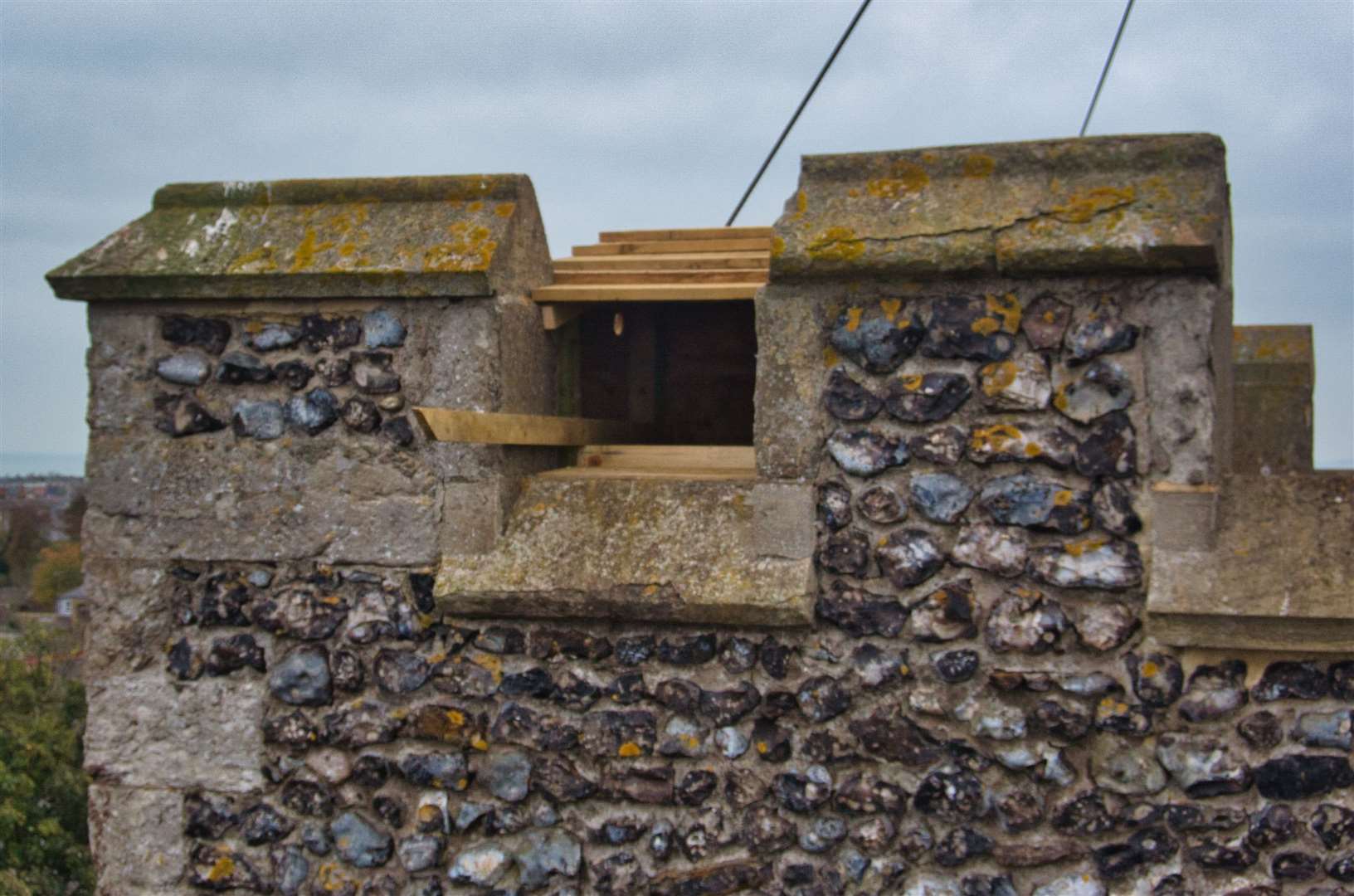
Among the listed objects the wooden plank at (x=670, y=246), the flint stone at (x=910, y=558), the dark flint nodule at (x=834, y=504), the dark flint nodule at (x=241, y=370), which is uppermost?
the wooden plank at (x=670, y=246)

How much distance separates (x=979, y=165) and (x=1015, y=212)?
0.22 metres

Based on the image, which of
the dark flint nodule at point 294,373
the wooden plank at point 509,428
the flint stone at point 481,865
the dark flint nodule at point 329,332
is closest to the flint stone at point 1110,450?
the wooden plank at point 509,428

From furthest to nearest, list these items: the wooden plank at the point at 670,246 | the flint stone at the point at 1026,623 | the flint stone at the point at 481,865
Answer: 1. the wooden plank at the point at 670,246
2. the flint stone at the point at 481,865
3. the flint stone at the point at 1026,623

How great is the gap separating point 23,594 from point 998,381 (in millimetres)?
33632

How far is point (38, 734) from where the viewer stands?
15.4m

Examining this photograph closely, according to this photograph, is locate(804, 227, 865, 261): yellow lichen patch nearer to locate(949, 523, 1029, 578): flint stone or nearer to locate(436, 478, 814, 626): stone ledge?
locate(436, 478, 814, 626): stone ledge

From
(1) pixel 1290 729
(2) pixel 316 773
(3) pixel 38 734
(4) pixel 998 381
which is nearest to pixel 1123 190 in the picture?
(4) pixel 998 381

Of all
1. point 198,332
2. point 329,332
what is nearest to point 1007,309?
point 329,332

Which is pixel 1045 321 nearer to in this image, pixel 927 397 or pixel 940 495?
pixel 927 397

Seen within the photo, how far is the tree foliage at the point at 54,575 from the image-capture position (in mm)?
28266

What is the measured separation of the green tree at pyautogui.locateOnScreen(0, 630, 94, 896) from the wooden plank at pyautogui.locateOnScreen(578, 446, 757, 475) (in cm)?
841

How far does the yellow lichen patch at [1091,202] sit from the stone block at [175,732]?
255cm

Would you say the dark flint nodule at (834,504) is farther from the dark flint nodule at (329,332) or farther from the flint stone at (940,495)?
the dark flint nodule at (329,332)

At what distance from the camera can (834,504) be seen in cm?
323
